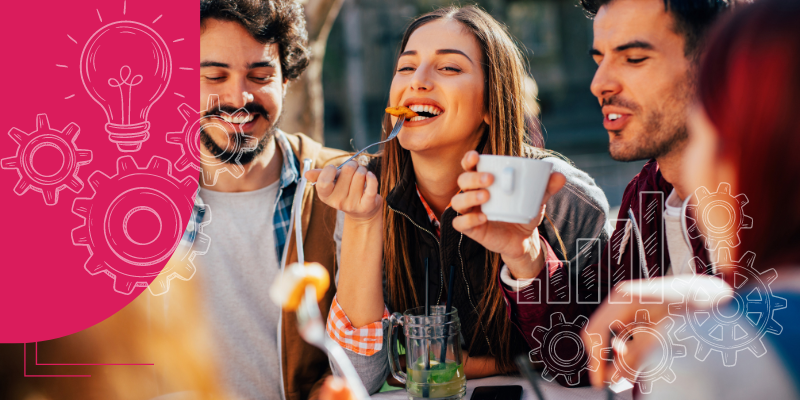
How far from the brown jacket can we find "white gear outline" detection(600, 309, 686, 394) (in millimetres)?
1067

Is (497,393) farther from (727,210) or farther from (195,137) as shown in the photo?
(195,137)

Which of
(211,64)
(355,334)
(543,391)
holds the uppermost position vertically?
(211,64)

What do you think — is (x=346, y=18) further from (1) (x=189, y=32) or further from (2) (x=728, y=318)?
(2) (x=728, y=318)

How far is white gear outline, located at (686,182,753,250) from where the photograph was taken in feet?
2.83

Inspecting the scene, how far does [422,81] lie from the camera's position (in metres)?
1.78

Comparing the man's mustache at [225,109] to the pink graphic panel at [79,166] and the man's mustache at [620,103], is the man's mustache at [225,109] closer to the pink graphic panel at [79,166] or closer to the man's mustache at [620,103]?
the pink graphic panel at [79,166]

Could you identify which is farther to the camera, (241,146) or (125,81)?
(241,146)

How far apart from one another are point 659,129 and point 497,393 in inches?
30.5

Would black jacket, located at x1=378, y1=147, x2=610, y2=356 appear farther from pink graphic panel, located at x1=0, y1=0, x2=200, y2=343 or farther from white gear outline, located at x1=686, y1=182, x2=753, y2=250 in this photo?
pink graphic panel, located at x1=0, y1=0, x2=200, y2=343

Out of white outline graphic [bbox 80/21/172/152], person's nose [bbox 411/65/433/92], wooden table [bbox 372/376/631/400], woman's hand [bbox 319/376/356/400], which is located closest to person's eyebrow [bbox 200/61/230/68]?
white outline graphic [bbox 80/21/172/152]

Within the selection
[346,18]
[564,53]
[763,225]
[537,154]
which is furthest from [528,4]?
[763,225]

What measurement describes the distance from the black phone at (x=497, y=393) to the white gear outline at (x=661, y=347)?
24 centimetres

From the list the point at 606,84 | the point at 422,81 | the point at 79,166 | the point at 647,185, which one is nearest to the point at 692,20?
the point at 606,84

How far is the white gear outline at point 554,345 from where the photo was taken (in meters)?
1.44
